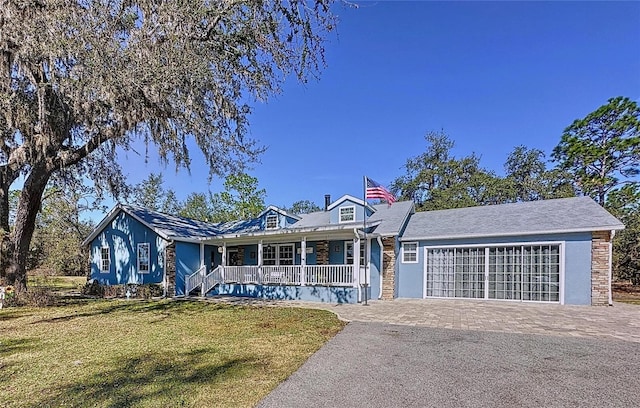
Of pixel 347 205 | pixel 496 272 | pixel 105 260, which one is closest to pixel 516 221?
pixel 496 272

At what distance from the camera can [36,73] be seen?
8.19 metres

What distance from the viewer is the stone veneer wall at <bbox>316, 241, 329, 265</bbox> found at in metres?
13.8

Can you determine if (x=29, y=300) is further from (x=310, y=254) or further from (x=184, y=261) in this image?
(x=310, y=254)

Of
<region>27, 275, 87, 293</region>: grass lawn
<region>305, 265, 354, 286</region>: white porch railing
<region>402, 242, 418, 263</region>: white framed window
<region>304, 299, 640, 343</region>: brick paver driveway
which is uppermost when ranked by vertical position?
<region>402, 242, 418, 263</region>: white framed window

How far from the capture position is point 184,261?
14.5m

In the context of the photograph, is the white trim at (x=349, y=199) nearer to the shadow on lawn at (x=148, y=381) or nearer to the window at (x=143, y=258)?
the window at (x=143, y=258)

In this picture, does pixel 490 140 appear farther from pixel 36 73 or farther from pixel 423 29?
pixel 36 73

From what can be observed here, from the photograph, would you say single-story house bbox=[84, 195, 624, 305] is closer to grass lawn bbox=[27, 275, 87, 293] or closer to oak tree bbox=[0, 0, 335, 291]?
grass lawn bbox=[27, 275, 87, 293]

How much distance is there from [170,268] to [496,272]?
41.4ft

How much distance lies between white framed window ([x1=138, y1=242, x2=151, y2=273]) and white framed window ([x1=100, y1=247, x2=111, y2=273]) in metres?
2.01

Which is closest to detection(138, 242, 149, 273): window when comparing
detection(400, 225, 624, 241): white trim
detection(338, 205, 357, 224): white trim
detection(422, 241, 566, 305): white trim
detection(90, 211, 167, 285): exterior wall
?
detection(90, 211, 167, 285): exterior wall

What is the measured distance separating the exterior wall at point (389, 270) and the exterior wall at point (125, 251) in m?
9.20

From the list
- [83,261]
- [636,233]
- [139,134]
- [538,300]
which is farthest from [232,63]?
[83,261]

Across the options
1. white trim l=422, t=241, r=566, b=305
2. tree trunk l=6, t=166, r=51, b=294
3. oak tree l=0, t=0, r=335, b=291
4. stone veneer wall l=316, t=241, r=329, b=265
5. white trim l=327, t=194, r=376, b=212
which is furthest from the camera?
white trim l=327, t=194, r=376, b=212
